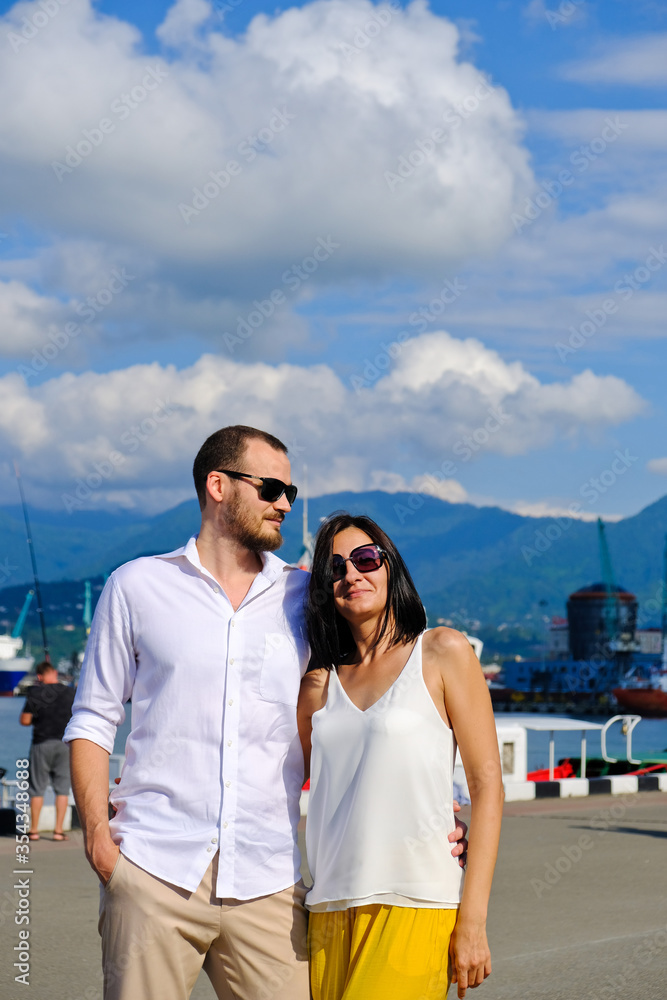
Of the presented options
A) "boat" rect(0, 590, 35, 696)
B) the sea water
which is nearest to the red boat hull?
the sea water

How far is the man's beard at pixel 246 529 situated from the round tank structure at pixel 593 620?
15476cm

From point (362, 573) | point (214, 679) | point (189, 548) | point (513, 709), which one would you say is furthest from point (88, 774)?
point (513, 709)

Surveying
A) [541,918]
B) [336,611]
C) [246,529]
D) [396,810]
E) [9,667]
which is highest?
[9,667]

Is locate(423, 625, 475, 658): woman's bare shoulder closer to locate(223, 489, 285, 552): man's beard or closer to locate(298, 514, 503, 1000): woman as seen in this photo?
locate(298, 514, 503, 1000): woman

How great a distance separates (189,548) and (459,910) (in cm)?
112

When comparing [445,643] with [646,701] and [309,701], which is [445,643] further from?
[646,701]

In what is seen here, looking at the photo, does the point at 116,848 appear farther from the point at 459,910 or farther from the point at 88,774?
the point at 459,910

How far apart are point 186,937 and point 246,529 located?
3.38 ft

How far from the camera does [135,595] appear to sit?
9.53ft

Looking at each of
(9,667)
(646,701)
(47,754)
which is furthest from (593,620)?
(47,754)

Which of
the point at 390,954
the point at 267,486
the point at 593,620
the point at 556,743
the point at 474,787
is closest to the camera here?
the point at 390,954

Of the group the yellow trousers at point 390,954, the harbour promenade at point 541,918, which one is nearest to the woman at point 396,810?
the yellow trousers at point 390,954

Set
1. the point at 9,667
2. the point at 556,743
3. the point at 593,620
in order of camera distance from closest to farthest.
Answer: the point at 556,743
the point at 9,667
the point at 593,620

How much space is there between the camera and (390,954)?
8.43 feet
